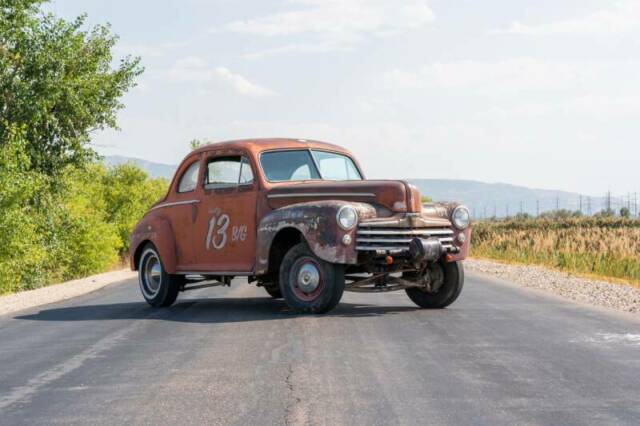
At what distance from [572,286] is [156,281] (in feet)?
29.5

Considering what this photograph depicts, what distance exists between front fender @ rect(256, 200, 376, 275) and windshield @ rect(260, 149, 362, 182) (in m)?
1.05

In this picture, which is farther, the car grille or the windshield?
the windshield

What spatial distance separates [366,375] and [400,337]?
2322mm

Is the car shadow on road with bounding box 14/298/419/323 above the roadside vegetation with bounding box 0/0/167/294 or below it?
below

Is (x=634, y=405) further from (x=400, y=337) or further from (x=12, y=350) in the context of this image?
(x=12, y=350)

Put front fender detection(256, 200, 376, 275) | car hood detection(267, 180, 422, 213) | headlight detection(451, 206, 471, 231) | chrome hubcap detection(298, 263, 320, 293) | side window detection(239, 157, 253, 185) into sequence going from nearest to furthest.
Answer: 1. front fender detection(256, 200, 376, 275)
2. chrome hubcap detection(298, 263, 320, 293)
3. car hood detection(267, 180, 422, 213)
4. headlight detection(451, 206, 471, 231)
5. side window detection(239, 157, 253, 185)

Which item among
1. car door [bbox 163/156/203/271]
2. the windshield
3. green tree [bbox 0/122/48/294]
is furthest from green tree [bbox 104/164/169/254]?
the windshield

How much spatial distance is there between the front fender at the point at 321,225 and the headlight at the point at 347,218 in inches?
1.9

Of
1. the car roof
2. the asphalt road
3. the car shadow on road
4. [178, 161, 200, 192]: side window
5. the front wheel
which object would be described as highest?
the car roof

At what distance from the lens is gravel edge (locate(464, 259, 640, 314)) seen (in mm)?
14539

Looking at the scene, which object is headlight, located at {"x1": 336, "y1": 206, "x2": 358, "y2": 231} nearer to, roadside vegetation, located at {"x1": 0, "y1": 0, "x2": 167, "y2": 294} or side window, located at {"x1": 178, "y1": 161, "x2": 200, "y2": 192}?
side window, located at {"x1": 178, "y1": 161, "x2": 200, "y2": 192}

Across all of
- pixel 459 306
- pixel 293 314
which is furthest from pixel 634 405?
pixel 459 306

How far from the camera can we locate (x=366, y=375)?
6.97 metres

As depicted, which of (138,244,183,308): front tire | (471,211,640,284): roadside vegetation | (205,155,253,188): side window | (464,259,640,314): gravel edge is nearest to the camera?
(205,155,253,188): side window
